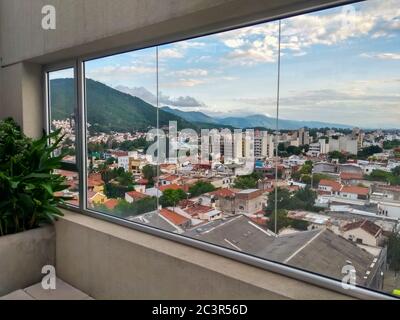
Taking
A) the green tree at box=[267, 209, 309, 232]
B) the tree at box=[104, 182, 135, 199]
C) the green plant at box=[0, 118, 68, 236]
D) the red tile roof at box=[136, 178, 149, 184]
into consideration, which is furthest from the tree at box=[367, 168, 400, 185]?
the green plant at box=[0, 118, 68, 236]

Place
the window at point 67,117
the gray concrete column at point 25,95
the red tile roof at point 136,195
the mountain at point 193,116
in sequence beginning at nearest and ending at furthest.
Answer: the mountain at point 193,116 < the red tile roof at point 136,195 < the window at point 67,117 < the gray concrete column at point 25,95

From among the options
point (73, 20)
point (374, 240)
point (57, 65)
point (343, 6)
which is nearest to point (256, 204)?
point (374, 240)

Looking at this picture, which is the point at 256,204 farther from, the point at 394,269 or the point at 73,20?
the point at 73,20

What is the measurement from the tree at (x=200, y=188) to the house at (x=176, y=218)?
18 cm

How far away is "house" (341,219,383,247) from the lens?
1.46 m

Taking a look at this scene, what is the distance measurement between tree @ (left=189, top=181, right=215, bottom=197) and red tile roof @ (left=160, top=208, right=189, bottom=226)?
7.0 inches

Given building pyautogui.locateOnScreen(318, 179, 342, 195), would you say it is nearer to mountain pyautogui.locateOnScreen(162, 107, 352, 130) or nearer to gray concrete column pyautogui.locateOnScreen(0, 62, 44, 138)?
mountain pyautogui.locateOnScreen(162, 107, 352, 130)

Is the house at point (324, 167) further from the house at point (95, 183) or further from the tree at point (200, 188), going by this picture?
the house at point (95, 183)

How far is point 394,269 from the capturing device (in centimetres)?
141

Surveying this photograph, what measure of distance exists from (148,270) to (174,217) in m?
0.38

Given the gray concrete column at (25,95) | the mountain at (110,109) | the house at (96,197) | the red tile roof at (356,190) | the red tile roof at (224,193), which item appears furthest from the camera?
the gray concrete column at (25,95)

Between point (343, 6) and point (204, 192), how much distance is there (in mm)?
1262

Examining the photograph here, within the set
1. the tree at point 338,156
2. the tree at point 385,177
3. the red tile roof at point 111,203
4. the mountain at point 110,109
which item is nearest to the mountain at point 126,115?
the mountain at point 110,109

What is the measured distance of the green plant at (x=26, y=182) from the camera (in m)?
2.52
